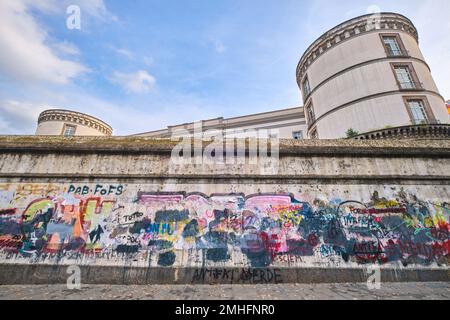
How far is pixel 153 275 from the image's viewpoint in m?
6.57

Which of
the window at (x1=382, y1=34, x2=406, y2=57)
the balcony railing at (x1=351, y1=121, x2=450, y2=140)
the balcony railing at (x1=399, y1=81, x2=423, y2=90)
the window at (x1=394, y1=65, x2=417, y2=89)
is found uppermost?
the window at (x1=382, y1=34, x2=406, y2=57)

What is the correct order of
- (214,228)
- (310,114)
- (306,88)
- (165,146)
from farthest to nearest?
(306,88)
(310,114)
(165,146)
(214,228)

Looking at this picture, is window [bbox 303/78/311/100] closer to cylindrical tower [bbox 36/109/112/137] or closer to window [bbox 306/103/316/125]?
window [bbox 306/103/316/125]

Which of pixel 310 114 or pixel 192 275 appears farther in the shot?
pixel 310 114

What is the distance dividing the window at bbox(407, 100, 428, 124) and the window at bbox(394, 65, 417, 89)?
1438mm

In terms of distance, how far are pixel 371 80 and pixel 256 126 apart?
1579cm

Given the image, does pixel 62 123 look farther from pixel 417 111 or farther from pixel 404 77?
pixel 417 111

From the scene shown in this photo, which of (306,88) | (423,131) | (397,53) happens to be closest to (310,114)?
(306,88)

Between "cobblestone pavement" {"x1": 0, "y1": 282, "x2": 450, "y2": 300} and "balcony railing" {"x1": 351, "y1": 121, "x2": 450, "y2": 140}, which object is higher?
"balcony railing" {"x1": 351, "y1": 121, "x2": 450, "y2": 140}

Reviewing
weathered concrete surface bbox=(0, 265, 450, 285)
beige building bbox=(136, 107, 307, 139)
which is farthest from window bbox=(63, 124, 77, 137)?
weathered concrete surface bbox=(0, 265, 450, 285)

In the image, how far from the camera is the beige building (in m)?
30.3

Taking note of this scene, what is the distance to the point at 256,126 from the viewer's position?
108ft

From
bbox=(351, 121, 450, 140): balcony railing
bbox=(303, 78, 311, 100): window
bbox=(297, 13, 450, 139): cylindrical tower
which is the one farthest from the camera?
bbox=(303, 78, 311, 100): window

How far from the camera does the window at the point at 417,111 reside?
58.3 ft
